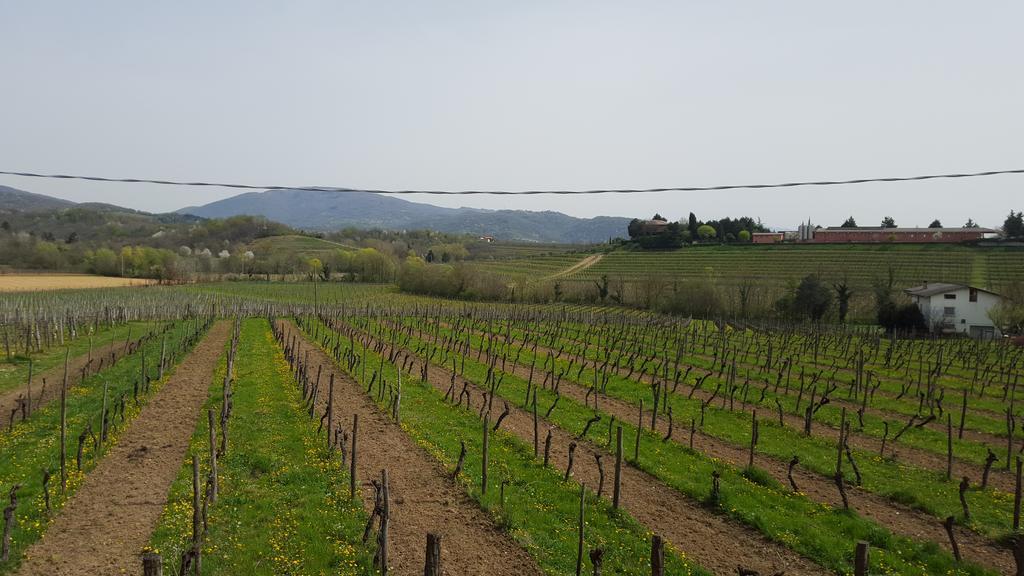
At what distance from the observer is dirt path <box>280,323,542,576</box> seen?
919 centimetres

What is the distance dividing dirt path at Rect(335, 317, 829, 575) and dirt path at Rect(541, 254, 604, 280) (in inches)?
3133

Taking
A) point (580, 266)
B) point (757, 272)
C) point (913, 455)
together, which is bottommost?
point (913, 455)

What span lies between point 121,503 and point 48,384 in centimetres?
1409

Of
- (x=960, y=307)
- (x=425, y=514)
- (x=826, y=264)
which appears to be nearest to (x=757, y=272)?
(x=826, y=264)

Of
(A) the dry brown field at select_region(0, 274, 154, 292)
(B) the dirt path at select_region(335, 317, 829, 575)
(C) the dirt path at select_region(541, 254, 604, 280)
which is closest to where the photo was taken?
(B) the dirt path at select_region(335, 317, 829, 575)

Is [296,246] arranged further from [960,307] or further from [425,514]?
[425,514]

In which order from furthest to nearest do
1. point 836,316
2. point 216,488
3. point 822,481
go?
1. point 836,316
2. point 822,481
3. point 216,488

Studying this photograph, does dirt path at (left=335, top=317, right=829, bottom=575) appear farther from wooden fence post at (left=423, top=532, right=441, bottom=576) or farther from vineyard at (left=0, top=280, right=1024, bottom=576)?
wooden fence post at (left=423, top=532, right=441, bottom=576)

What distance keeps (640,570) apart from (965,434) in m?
16.1

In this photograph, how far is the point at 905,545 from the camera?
10227 millimetres

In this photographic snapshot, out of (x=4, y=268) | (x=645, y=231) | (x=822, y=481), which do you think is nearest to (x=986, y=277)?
(x=645, y=231)

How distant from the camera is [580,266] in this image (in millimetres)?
103188

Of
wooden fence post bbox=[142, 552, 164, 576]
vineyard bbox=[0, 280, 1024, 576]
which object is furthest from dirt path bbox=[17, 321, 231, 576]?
wooden fence post bbox=[142, 552, 164, 576]

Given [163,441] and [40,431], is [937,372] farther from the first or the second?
[40,431]
